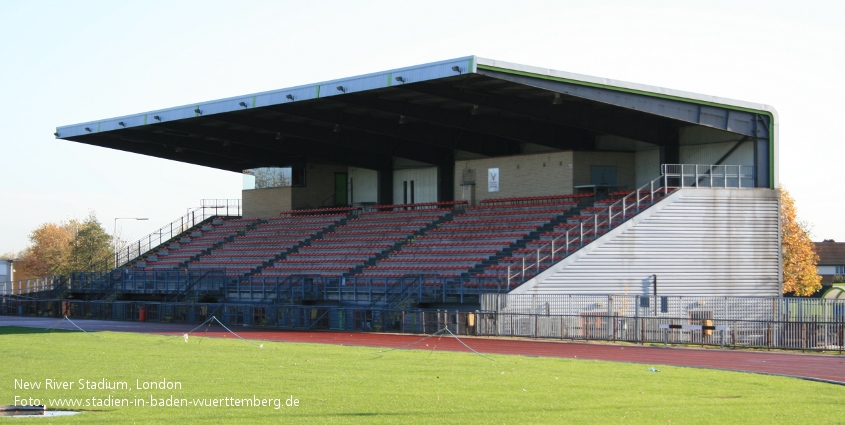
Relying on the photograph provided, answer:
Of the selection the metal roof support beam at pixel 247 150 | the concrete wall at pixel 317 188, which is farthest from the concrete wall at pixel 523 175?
the concrete wall at pixel 317 188

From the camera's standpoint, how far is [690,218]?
40.5 m

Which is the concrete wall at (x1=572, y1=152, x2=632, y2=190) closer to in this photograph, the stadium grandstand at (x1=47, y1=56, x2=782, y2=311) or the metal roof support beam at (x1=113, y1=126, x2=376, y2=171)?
the stadium grandstand at (x1=47, y1=56, x2=782, y2=311)

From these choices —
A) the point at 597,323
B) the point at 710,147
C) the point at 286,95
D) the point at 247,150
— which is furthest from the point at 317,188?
the point at 597,323

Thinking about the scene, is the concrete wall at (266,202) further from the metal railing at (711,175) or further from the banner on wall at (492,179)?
the metal railing at (711,175)

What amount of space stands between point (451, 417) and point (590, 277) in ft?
81.9

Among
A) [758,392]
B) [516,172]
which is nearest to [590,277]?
[516,172]

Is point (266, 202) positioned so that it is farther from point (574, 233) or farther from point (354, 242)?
point (574, 233)

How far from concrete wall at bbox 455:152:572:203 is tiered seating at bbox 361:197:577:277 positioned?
23.4 inches

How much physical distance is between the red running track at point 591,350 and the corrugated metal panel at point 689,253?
262 inches

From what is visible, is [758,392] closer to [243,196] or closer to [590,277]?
[590,277]

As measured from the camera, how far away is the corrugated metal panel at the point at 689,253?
38531mm

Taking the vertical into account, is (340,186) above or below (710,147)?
below

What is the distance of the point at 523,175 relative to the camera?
4775 cm

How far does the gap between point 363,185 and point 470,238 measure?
52.2 feet
